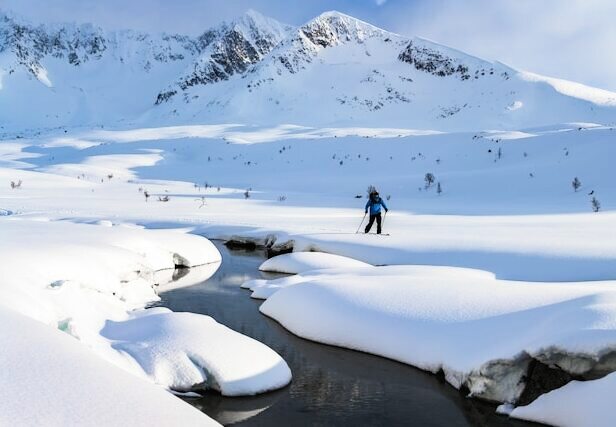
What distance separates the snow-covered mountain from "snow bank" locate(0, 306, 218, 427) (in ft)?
235

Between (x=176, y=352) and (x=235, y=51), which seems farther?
(x=235, y=51)

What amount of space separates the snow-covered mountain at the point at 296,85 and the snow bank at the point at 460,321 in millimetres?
65449

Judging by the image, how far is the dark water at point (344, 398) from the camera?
710 cm

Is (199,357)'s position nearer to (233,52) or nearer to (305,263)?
(305,263)

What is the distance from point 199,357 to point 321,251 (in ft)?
33.1

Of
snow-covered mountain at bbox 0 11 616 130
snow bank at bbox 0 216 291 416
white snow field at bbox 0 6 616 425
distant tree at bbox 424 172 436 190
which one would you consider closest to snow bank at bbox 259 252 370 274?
white snow field at bbox 0 6 616 425

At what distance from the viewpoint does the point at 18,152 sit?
61.6 m

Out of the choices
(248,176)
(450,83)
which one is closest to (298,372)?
(248,176)

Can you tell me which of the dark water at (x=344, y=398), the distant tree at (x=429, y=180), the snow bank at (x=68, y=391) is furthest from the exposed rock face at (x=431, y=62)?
the snow bank at (x=68, y=391)

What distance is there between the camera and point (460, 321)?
8992 millimetres

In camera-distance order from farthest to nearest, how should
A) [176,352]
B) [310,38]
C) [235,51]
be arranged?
[235,51]
[310,38]
[176,352]

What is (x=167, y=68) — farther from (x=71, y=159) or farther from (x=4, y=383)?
(x=4, y=383)

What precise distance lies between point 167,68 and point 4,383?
14639 centimetres

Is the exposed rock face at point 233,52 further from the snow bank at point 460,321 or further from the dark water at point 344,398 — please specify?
the dark water at point 344,398
